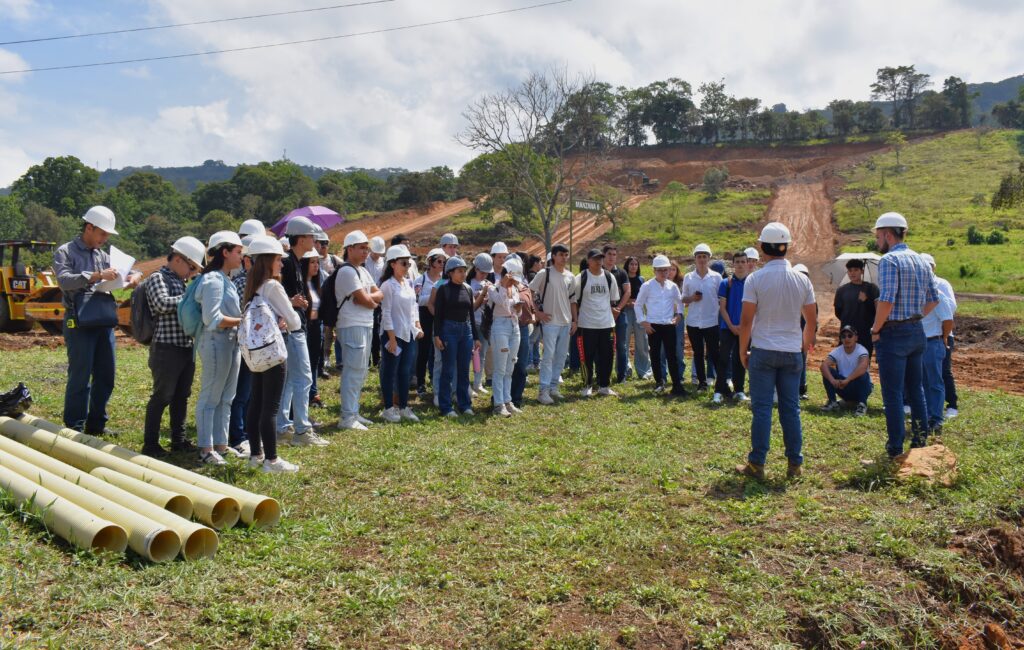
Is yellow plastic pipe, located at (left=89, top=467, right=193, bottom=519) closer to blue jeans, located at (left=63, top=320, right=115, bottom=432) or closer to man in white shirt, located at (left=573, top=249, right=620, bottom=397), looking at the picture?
blue jeans, located at (left=63, top=320, right=115, bottom=432)

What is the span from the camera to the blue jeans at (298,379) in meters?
6.68

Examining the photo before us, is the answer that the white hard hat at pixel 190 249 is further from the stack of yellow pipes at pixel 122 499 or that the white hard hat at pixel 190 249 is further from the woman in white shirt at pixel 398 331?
the woman in white shirt at pixel 398 331

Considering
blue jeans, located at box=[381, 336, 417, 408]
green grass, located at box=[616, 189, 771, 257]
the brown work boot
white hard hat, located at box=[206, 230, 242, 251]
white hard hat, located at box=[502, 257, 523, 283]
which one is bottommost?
the brown work boot

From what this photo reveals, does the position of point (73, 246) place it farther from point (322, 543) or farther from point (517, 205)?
point (517, 205)

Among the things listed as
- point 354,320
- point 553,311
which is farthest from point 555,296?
point 354,320

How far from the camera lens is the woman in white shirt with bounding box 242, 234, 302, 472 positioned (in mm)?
5715

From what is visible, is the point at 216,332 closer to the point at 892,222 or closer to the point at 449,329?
the point at 449,329

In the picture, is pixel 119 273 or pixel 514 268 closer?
pixel 119 273

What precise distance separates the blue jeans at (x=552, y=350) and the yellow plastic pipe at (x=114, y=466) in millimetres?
5339

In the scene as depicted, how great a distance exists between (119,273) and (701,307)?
714cm

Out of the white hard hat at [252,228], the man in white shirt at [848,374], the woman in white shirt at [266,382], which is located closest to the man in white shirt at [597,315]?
the man in white shirt at [848,374]

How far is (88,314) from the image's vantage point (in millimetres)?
6379

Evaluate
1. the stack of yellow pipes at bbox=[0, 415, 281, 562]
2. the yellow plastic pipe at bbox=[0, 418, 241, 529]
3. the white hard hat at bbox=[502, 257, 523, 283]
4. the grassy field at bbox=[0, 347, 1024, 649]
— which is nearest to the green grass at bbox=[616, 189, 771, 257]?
the white hard hat at bbox=[502, 257, 523, 283]

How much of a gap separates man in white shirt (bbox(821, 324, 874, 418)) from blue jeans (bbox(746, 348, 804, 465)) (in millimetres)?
3213
